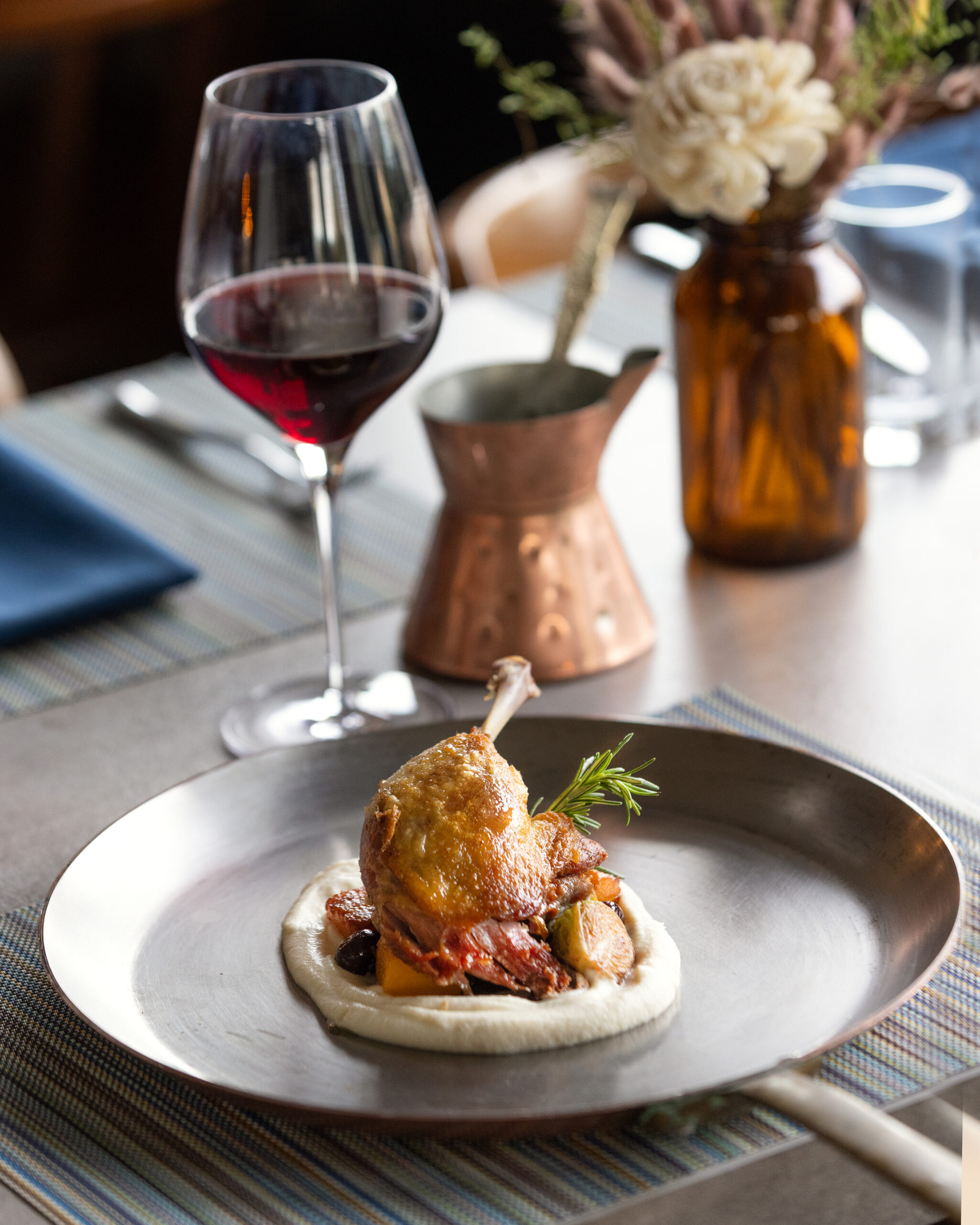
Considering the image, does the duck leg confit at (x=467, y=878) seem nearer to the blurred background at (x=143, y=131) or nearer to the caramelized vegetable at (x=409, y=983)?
the caramelized vegetable at (x=409, y=983)

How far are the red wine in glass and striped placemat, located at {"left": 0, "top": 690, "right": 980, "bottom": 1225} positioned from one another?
0.43 metres

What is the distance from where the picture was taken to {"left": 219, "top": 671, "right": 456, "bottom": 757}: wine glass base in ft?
3.46

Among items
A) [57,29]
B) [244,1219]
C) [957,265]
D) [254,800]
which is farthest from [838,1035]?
[57,29]

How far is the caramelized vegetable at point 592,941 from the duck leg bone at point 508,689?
0.38ft

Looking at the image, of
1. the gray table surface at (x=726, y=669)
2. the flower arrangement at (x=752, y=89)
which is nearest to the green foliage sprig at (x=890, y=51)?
the flower arrangement at (x=752, y=89)

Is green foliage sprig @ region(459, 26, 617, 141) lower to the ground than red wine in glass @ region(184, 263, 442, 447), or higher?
higher

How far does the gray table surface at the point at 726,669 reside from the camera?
101 cm

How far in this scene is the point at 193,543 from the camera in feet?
4.51

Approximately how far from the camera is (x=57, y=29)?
3.14m

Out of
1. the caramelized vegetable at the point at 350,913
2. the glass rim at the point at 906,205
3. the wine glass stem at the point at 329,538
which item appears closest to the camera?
the caramelized vegetable at the point at 350,913

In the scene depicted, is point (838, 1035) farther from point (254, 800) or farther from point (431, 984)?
point (254, 800)

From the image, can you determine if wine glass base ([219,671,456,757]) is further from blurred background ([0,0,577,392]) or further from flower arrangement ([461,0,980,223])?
blurred background ([0,0,577,392])

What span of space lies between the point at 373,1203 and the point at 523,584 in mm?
529

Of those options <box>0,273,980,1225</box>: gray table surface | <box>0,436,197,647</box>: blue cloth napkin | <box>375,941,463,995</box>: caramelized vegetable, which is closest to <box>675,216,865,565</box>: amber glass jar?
<box>0,273,980,1225</box>: gray table surface
